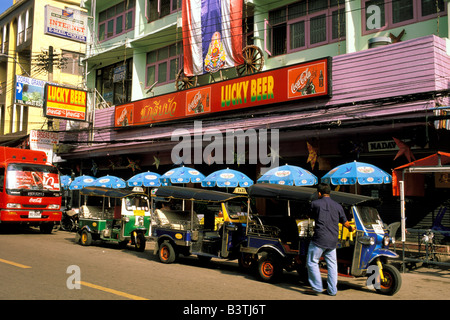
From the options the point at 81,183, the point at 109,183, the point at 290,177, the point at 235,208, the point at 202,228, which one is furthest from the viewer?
the point at 81,183

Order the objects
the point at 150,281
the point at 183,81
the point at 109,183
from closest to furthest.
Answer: the point at 150,281 < the point at 109,183 < the point at 183,81

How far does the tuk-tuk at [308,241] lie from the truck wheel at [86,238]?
21.8 feet

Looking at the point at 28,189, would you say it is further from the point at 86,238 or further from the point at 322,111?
the point at 322,111

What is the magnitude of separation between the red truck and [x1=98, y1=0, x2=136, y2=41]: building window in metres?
10.2

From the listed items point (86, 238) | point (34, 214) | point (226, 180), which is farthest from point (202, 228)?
point (34, 214)

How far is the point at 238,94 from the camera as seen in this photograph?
1702 cm

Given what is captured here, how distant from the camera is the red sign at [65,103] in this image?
75.8 feet

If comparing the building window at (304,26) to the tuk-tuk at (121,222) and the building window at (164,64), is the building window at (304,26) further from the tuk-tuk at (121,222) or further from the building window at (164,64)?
the tuk-tuk at (121,222)

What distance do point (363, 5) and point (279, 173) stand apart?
702 centimetres

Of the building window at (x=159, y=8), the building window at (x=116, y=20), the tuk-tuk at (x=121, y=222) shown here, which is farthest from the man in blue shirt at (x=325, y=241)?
the building window at (x=116, y=20)

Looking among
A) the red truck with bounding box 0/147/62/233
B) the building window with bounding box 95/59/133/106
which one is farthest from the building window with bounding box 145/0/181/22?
the red truck with bounding box 0/147/62/233

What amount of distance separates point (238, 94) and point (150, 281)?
10305 mm

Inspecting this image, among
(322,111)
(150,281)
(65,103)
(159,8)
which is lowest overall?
(150,281)
